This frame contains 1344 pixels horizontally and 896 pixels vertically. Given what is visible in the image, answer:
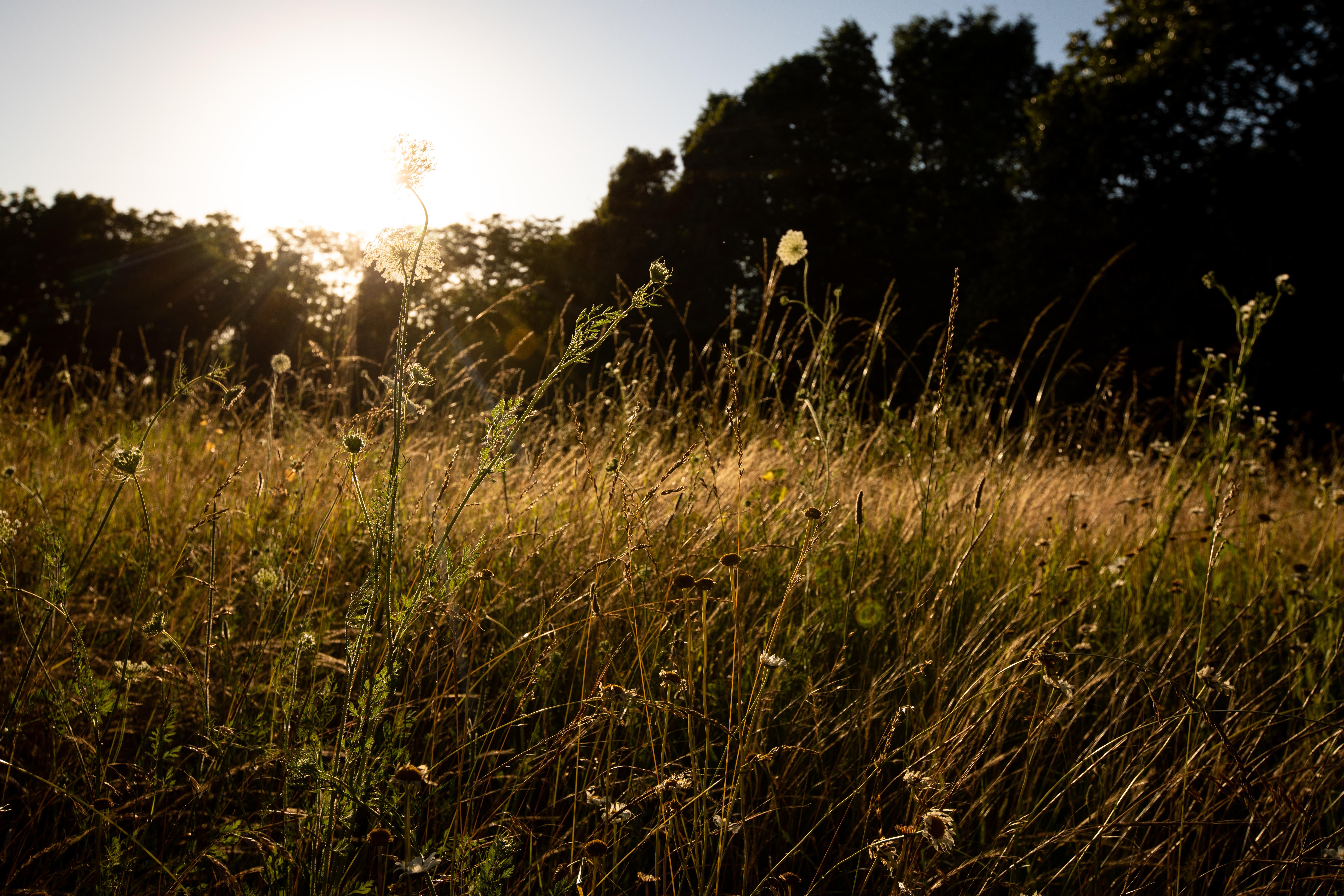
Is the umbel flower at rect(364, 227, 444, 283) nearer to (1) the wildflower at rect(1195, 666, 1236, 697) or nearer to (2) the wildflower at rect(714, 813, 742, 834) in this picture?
(2) the wildflower at rect(714, 813, 742, 834)

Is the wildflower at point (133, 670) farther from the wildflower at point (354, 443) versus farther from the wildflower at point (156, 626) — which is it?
the wildflower at point (354, 443)

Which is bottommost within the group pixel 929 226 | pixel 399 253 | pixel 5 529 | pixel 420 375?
pixel 5 529

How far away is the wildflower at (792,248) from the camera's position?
75.7 inches

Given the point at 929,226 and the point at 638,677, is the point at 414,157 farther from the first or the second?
the point at 929,226

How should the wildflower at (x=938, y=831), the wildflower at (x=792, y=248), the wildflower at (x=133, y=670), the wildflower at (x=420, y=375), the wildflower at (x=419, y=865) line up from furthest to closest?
the wildflower at (x=792, y=248), the wildflower at (x=133, y=670), the wildflower at (x=420, y=375), the wildflower at (x=938, y=831), the wildflower at (x=419, y=865)

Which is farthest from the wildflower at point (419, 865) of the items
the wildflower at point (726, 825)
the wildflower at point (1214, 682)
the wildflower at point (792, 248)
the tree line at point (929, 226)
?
the tree line at point (929, 226)

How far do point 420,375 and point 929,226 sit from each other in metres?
15.5

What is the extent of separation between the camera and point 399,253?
2.93ft

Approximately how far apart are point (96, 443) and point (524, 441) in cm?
162

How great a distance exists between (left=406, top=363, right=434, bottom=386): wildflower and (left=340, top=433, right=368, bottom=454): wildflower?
105 mm

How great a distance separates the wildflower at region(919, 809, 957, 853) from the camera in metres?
0.85

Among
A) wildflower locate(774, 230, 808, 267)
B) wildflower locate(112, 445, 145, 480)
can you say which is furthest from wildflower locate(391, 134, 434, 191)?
wildflower locate(774, 230, 808, 267)

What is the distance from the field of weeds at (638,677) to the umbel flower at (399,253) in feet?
0.50

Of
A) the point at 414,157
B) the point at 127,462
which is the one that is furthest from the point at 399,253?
the point at 127,462
